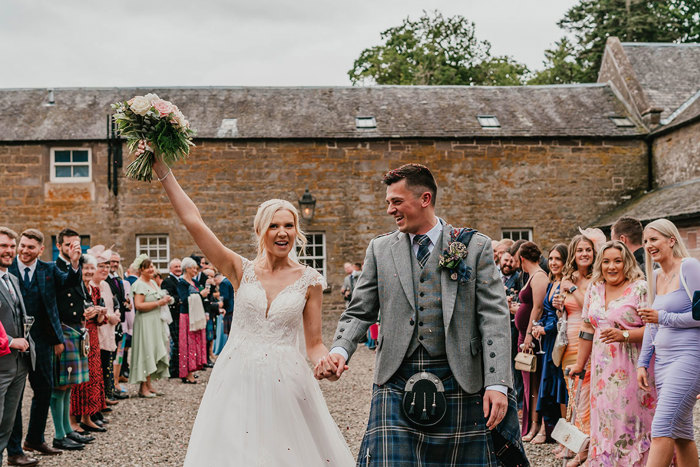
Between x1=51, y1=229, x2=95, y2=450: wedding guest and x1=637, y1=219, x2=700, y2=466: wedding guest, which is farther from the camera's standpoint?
x1=51, y1=229, x2=95, y2=450: wedding guest

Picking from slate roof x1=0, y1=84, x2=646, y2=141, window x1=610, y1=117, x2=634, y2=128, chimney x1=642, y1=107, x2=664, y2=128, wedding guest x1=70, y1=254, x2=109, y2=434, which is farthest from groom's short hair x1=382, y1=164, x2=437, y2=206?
window x1=610, y1=117, x2=634, y2=128

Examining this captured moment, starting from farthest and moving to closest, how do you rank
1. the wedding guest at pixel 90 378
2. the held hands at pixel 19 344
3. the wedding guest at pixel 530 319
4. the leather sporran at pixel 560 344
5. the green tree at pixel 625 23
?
the green tree at pixel 625 23
the wedding guest at pixel 90 378
the wedding guest at pixel 530 319
the leather sporran at pixel 560 344
the held hands at pixel 19 344

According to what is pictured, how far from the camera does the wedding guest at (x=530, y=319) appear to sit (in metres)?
7.46

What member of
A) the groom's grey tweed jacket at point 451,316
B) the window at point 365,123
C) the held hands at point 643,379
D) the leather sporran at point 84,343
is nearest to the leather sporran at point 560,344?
Result: the held hands at point 643,379

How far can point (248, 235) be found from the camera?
22.2 meters

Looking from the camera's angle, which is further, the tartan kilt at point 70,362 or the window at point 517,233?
the window at point 517,233

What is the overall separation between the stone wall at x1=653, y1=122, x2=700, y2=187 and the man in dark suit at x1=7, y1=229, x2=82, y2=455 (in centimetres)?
1802

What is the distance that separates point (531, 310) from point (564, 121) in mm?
17081

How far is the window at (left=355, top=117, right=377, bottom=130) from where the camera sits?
2295 cm

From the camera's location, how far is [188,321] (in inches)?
496

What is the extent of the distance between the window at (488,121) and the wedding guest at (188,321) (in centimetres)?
1321

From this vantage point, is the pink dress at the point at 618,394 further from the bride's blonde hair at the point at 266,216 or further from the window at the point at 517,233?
the window at the point at 517,233

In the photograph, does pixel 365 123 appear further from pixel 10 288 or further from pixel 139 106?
pixel 139 106

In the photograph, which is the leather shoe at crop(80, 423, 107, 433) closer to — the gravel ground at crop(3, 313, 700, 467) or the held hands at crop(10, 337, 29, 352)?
the gravel ground at crop(3, 313, 700, 467)
